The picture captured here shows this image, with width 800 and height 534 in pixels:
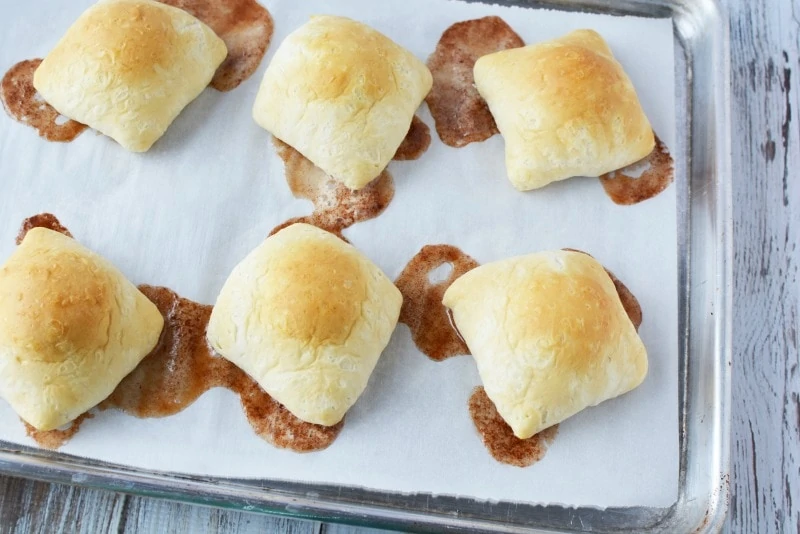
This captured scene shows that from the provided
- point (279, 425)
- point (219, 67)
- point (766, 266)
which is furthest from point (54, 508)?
point (766, 266)

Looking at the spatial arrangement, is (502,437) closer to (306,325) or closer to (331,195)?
(306,325)

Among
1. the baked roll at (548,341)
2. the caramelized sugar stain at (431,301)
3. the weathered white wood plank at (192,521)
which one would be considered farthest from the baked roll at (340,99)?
the weathered white wood plank at (192,521)

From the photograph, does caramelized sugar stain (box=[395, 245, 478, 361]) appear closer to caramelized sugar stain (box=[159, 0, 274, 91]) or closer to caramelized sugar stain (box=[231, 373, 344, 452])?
caramelized sugar stain (box=[231, 373, 344, 452])

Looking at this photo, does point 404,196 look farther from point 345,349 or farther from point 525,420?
point 525,420

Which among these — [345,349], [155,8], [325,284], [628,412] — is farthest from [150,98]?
[628,412]

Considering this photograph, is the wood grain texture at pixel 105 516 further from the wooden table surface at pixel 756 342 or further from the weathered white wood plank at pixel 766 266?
the weathered white wood plank at pixel 766 266

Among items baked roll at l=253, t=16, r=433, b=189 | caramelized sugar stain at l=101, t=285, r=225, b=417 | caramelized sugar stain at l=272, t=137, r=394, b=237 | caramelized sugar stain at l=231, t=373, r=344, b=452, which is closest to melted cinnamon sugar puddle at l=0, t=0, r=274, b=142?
baked roll at l=253, t=16, r=433, b=189

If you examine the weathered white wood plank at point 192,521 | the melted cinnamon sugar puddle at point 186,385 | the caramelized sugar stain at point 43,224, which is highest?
the caramelized sugar stain at point 43,224
